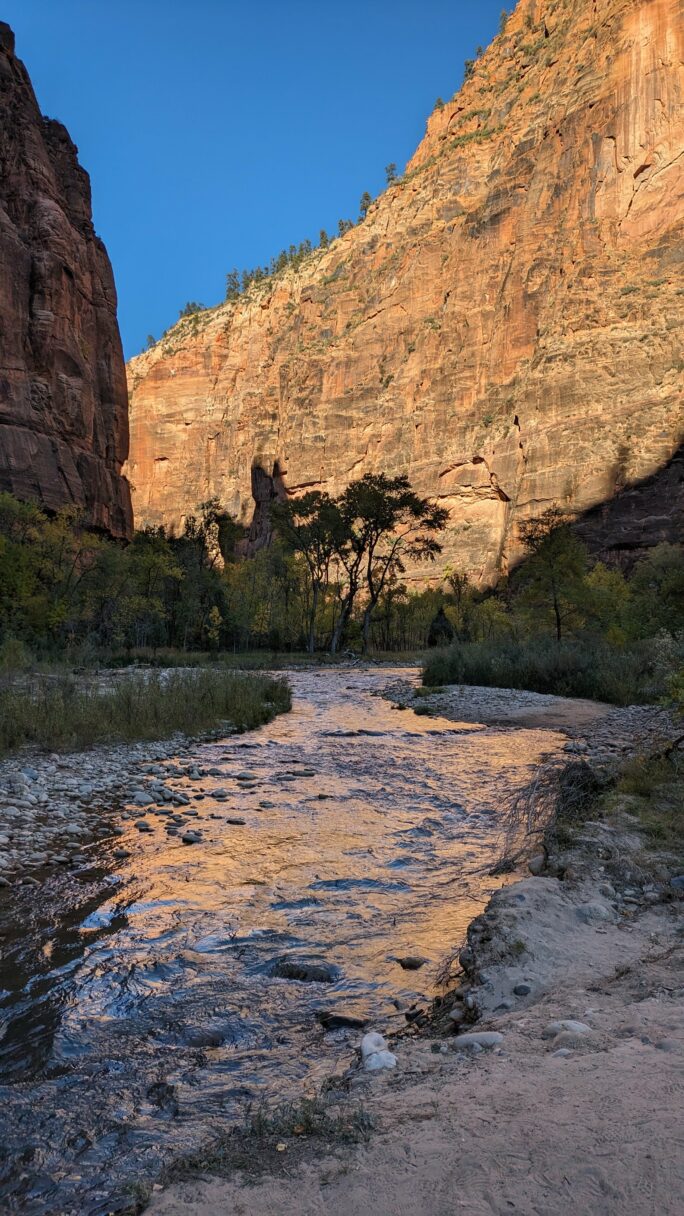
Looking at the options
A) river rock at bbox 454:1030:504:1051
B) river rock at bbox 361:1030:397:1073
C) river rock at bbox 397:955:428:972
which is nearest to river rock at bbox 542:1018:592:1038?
river rock at bbox 454:1030:504:1051

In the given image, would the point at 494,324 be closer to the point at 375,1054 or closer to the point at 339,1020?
the point at 339,1020

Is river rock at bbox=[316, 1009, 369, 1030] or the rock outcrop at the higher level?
the rock outcrop

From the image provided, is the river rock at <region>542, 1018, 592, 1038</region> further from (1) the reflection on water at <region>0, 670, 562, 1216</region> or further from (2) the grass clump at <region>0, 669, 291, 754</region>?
(2) the grass clump at <region>0, 669, 291, 754</region>

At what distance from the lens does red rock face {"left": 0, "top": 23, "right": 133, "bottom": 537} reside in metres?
54.7

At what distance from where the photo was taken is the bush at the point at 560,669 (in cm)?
1897

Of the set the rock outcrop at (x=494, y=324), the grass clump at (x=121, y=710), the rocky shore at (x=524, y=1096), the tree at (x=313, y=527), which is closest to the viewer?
the rocky shore at (x=524, y=1096)

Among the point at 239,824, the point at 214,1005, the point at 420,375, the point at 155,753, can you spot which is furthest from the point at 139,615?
the point at 420,375

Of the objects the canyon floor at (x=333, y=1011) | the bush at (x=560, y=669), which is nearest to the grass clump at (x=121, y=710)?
the canyon floor at (x=333, y=1011)

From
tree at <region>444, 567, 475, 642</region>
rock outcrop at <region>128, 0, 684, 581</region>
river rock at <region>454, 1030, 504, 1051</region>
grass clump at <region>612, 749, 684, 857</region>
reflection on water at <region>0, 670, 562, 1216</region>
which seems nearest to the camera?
reflection on water at <region>0, 670, 562, 1216</region>

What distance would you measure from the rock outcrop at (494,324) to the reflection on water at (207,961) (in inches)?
2568

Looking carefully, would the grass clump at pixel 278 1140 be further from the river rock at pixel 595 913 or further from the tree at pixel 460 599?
the tree at pixel 460 599

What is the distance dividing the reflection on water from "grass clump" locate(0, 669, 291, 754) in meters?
3.39

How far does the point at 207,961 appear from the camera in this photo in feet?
14.1

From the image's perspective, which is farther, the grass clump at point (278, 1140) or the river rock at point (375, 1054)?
the river rock at point (375, 1054)
